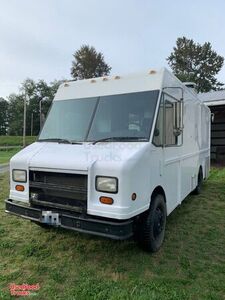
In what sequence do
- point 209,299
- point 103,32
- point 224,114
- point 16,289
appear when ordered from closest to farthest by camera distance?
Answer: point 209,299, point 16,289, point 103,32, point 224,114

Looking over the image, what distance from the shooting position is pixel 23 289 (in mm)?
3240

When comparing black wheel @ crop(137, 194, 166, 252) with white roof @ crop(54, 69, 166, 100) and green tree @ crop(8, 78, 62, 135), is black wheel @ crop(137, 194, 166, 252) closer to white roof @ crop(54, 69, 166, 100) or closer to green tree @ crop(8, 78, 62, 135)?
white roof @ crop(54, 69, 166, 100)

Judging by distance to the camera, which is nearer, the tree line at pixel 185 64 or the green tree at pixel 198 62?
the tree line at pixel 185 64

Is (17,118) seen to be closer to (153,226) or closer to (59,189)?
(59,189)

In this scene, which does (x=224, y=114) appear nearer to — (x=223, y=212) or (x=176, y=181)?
(x=223, y=212)

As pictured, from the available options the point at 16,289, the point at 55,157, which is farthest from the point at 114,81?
the point at 16,289

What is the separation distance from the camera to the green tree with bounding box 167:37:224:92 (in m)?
49.7

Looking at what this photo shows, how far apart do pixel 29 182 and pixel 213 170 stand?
10013 mm

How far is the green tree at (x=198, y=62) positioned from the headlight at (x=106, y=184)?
48.5 meters

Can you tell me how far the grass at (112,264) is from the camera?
318 centimetres

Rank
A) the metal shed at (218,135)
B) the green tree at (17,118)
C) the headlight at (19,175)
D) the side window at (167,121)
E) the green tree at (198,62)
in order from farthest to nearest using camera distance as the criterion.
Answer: the green tree at (17,118) → the green tree at (198,62) → the metal shed at (218,135) → the side window at (167,121) → the headlight at (19,175)

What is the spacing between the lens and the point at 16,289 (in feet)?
10.6

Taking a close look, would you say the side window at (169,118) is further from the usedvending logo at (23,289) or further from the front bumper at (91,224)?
the usedvending logo at (23,289)

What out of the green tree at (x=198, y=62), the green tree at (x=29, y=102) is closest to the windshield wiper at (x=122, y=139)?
the green tree at (x=198, y=62)
